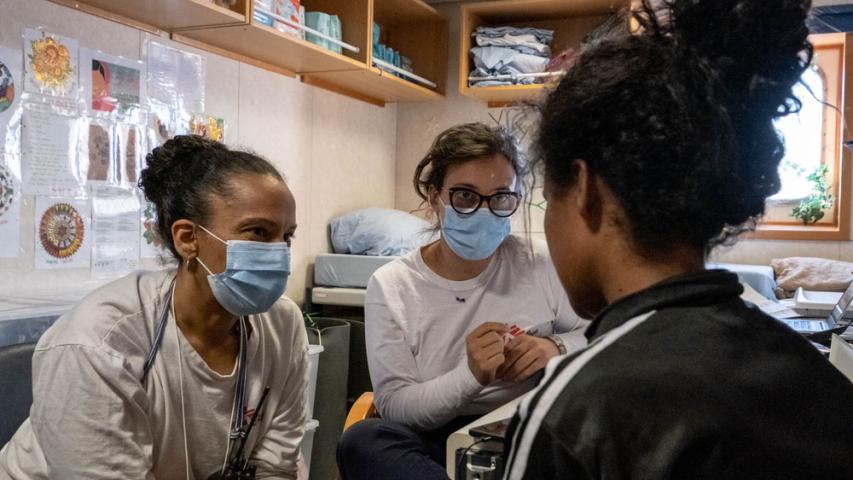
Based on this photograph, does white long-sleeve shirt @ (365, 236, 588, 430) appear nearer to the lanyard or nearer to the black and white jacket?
the lanyard

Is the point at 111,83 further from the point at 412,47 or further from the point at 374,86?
the point at 412,47

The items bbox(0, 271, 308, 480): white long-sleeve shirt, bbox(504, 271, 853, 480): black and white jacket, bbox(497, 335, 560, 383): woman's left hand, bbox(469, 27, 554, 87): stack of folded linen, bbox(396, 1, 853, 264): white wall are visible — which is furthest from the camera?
bbox(396, 1, 853, 264): white wall

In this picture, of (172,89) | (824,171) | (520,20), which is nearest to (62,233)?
(172,89)

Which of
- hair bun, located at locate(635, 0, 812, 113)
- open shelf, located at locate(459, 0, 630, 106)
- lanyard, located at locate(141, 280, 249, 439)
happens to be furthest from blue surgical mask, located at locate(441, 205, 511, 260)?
open shelf, located at locate(459, 0, 630, 106)

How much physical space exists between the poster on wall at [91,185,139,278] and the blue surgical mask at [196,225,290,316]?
86cm

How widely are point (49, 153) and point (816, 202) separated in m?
3.13

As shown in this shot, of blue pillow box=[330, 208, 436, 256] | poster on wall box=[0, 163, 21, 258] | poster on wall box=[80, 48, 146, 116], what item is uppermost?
poster on wall box=[80, 48, 146, 116]

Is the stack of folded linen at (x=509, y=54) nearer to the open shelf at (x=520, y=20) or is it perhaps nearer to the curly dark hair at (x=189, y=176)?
the open shelf at (x=520, y=20)

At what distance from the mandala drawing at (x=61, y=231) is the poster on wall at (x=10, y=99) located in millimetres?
193

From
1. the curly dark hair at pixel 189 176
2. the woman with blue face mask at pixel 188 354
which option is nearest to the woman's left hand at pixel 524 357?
the woman with blue face mask at pixel 188 354

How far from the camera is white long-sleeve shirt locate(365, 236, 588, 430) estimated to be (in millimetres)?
1641

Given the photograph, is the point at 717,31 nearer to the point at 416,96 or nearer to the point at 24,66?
the point at 24,66

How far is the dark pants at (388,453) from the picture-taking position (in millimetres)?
1529

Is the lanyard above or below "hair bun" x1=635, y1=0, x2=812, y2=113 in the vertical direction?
below
